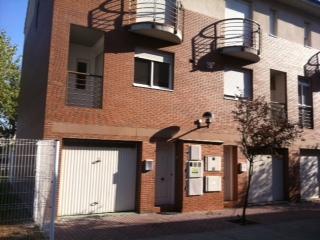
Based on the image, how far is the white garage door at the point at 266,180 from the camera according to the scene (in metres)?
16.2

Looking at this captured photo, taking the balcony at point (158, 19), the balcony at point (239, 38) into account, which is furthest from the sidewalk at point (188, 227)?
the balcony at point (239, 38)

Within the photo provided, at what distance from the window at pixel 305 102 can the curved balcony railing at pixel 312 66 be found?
0.36 metres

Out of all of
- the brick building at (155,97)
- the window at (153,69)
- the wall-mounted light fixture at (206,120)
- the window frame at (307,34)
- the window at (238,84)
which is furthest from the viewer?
the window frame at (307,34)

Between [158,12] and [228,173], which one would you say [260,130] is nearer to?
[228,173]

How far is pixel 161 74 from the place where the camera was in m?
14.0

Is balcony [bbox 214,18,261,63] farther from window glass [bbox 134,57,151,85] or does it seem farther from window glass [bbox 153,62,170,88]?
window glass [bbox 134,57,151,85]

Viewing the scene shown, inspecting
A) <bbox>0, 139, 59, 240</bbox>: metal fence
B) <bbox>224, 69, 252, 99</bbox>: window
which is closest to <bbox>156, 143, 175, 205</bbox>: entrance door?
<bbox>224, 69, 252, 99</bbox>: window

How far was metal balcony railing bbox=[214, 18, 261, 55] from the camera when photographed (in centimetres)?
1551

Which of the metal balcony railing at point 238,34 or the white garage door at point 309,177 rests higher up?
the metal balcony railing at point 238,34

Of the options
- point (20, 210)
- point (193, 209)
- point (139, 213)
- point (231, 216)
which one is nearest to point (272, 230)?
point (231, 216)

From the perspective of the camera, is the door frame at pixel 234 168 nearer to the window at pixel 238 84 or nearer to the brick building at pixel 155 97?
the brick building at pixel 155 97

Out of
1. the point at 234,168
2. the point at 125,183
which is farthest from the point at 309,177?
the point at 125,183

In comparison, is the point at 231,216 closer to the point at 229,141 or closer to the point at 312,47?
the point at 229,141

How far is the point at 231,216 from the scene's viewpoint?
13000mm
